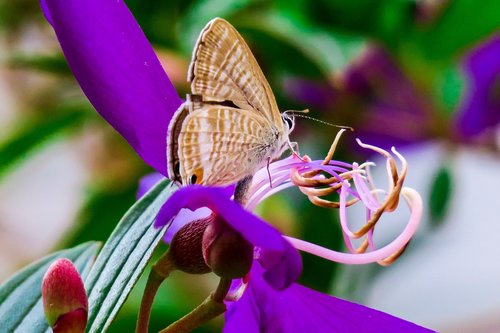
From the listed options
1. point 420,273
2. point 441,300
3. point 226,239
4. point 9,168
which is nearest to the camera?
point 226,239

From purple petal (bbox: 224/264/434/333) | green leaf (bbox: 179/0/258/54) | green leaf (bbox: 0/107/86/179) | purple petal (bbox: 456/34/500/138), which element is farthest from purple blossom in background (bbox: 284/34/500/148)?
purple petal (bbox: 224/264/434/333)

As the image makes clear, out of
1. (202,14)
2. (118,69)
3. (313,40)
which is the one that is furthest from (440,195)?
(118,69)

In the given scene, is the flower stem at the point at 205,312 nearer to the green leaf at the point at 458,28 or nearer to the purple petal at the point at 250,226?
the purple petal at the point at 250,226

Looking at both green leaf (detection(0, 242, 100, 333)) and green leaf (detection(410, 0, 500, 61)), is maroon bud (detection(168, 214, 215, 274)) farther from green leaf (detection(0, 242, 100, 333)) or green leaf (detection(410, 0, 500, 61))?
green leaf (detection(410, 0, 500, 61))

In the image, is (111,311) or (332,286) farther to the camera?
(332,286)

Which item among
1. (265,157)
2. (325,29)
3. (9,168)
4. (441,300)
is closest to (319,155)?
(325,29)

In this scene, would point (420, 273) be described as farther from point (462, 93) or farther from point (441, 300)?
point (462, 93)

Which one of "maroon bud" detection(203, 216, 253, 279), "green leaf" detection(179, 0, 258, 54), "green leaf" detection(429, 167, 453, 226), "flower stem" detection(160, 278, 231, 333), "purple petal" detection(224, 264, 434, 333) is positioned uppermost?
"maroon bud" detection(203, 216, 253, 279)

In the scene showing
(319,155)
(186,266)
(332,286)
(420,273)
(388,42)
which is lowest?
(420,273)
